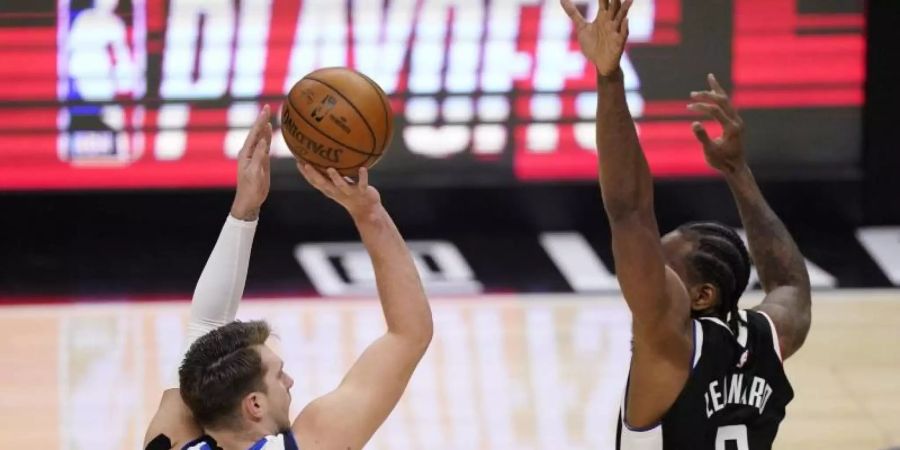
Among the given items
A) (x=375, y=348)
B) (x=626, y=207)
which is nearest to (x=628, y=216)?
(x=626, y=207)

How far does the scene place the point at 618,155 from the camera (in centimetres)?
327

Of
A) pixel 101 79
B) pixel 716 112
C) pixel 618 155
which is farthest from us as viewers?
pixel 101 79

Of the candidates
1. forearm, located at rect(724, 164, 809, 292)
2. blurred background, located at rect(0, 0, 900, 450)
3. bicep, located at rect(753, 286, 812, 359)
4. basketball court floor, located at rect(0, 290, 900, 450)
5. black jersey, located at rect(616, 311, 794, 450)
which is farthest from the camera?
blurred background, located at rect(0, 0, 900, 450)

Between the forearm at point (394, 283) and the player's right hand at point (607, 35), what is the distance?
60 cm

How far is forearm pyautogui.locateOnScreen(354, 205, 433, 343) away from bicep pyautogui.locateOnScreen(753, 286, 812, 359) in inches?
40.9

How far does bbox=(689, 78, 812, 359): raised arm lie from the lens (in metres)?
4.04

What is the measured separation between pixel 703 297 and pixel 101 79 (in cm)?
694

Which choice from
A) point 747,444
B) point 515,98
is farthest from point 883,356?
point 747,444

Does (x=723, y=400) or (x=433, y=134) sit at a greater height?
(x=723, y=400)

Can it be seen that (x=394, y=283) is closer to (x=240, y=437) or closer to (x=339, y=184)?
(x=339, y=184)

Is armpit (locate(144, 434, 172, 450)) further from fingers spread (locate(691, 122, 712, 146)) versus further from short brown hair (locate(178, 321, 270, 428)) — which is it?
fingers spread (locate(691, 122, 712, 146))

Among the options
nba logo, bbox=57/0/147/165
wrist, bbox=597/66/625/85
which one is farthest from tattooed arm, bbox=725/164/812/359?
nba logo, bbox=57/0/147/165

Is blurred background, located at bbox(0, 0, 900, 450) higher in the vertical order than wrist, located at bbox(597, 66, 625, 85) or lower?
lower

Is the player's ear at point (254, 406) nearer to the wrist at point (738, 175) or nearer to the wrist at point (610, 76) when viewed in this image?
the wrist at point (610, 76)
